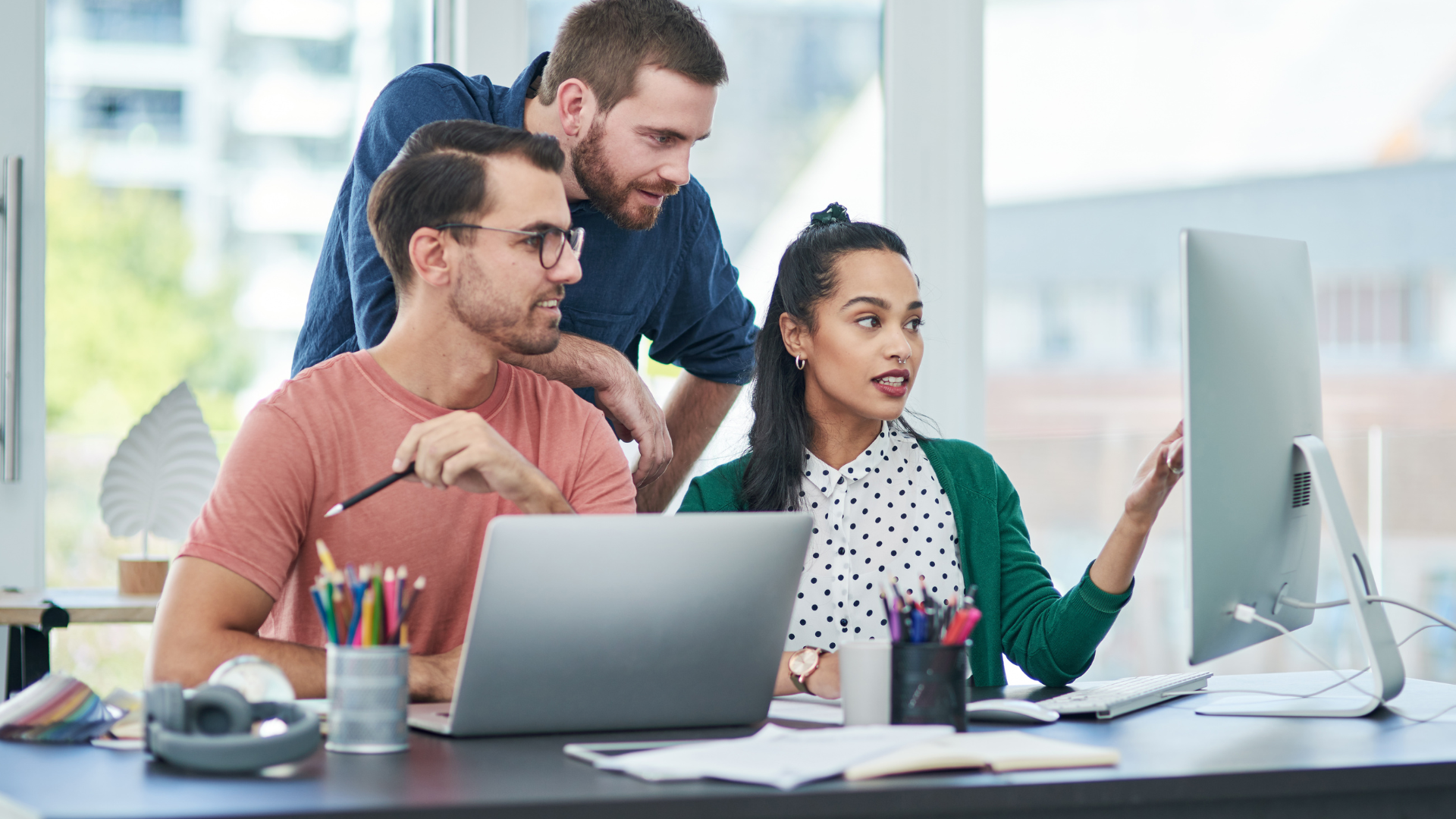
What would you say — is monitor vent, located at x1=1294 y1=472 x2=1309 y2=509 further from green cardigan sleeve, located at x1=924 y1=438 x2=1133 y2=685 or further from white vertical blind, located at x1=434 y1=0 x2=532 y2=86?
white vertical blind, located at x1=434 y1=0 x2=532 y2=86

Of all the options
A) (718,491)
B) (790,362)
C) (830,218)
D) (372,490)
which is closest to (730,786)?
(372,490)

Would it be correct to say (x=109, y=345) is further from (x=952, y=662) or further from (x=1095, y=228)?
(x=1095, y=228)

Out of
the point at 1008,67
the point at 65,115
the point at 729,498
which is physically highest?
the point at 1008,67

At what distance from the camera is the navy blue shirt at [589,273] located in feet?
6.37

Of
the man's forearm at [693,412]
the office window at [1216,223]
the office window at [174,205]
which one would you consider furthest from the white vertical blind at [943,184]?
the office window at [174,205]

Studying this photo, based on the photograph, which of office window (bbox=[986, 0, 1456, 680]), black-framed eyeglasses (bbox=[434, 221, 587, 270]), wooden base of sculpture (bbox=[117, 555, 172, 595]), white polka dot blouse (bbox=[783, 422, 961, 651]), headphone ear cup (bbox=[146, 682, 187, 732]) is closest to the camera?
headphone ear cup (bbox=[146, 682, 187, 732])

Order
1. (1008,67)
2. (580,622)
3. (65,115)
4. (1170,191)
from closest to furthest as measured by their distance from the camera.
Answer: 1. (580,622)
2. (65,115)
3. (1008,67)
4. (1170,191)

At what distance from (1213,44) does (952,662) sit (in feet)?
10.2

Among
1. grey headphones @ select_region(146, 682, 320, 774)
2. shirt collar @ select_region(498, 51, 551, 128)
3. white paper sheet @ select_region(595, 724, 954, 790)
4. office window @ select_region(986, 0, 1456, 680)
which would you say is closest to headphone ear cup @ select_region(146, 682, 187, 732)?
grey headphones @ select_region(146, 682, 320, 774)

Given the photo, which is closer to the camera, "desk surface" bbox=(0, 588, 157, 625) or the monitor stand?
the monitor stand

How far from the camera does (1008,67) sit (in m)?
3.31

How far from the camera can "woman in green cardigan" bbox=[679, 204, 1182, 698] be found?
182 cm

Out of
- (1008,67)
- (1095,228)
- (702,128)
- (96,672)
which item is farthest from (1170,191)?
(96,672)

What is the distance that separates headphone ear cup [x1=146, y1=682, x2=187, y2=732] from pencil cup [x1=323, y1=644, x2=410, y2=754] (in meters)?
0.11
